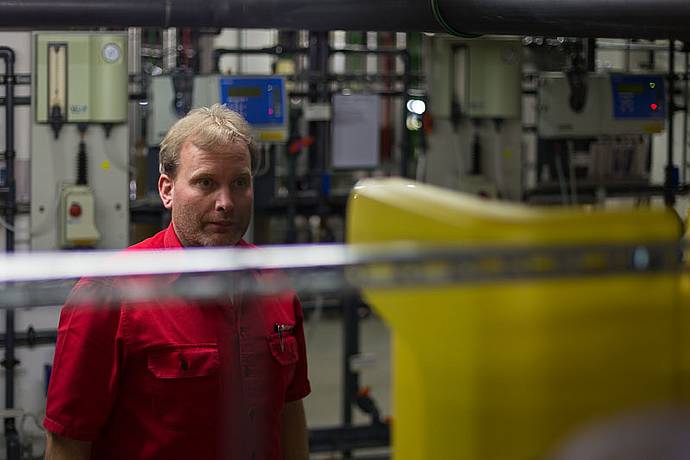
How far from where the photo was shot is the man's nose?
6.34 feet

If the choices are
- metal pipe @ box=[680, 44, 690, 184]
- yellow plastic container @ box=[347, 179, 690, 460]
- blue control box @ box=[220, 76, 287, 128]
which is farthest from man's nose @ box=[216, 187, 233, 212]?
metal pipe @ box=[680, 44, 690, 184]

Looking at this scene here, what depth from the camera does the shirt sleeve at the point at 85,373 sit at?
1.71 metres

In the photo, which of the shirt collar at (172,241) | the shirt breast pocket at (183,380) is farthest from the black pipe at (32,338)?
the shirt breast pocket at (183,380)

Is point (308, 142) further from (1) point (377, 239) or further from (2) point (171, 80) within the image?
(1) point (377, 239)

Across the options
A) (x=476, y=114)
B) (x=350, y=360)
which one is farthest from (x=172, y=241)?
(x=476, y=114)

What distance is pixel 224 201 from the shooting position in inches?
76.2

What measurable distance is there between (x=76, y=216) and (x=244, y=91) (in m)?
1.20

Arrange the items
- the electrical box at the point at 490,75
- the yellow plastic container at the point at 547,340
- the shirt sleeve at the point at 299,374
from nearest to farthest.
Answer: the yellow plastic container at the point at 547,340
the shirt sleeve at the point at 299,374
the electrical box at the point at 490,75

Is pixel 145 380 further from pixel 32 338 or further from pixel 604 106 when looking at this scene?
pixel 604 106

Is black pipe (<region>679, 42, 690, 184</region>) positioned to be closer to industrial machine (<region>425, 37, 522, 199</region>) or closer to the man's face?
industrial machine (<region>425, 37, 522, 199</region>)

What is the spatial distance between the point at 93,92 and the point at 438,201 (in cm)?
447

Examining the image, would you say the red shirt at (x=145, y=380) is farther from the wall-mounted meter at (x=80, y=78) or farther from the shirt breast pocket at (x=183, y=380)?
the wall-mounted meter at (x=80, y=78)

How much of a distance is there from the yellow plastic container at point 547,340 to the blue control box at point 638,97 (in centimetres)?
577

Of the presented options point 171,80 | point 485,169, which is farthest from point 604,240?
point 485,169
